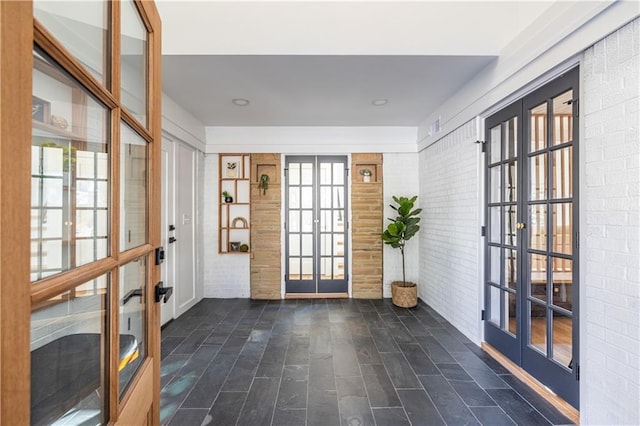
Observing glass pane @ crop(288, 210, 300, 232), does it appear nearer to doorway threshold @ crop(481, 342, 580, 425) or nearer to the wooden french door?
doorway threshold @ crop(481, 342, 580, 425)

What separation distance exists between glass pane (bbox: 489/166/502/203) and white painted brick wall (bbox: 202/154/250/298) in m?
3.27

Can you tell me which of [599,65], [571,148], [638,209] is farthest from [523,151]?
[638,209]

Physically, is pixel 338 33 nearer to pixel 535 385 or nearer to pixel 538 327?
pixel 538 327

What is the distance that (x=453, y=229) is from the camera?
323 cm

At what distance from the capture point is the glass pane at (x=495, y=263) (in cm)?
257

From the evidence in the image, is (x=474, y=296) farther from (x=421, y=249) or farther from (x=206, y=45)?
(x=206, y=45)

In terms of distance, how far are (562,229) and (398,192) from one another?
8.43 ft

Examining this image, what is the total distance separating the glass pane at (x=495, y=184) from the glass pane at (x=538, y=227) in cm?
41

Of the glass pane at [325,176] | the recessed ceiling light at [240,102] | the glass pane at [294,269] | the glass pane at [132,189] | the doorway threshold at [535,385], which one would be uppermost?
the recessed ceiling light at [240,102]

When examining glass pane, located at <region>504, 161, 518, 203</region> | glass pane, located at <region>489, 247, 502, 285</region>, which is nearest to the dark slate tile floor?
glass pane, located at <region>489, 247, 502, 285</region>

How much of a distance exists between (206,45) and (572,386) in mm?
3452

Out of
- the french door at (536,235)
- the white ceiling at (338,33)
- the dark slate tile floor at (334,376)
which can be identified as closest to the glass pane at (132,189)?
the dark slate tile floor at (334,376)

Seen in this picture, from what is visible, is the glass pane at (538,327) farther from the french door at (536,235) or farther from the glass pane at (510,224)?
the glass pane at (510,224)

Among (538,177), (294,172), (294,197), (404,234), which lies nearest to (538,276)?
(538,177)
